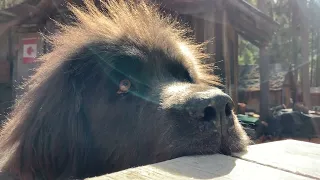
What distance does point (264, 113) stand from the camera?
38.6ft

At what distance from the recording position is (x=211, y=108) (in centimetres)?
236

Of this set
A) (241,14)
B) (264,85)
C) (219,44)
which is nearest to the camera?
(219,44)

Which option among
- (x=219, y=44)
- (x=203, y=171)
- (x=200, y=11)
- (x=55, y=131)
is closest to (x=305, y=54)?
(x=219, y=44)

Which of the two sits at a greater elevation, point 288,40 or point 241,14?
point 288,40

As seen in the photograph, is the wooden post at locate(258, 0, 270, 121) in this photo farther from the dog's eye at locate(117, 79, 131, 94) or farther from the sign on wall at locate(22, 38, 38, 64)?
the dog's eye at locate(117, 79, 131, 94)

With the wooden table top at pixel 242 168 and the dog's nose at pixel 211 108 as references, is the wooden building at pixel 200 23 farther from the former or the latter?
the wooden table top at pixel 242 168

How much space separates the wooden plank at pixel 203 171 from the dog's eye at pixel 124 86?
144 cm

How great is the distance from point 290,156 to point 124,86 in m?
1.59

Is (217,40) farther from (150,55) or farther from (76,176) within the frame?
→ (76,176)

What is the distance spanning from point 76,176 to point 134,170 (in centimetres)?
171

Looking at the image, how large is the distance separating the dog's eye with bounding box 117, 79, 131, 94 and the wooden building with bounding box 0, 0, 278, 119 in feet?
11.1

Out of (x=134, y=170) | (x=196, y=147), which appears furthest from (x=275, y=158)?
(x=134, y=170)

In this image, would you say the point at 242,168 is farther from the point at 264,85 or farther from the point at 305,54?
the point at 305,54

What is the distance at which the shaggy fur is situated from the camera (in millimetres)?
2807
